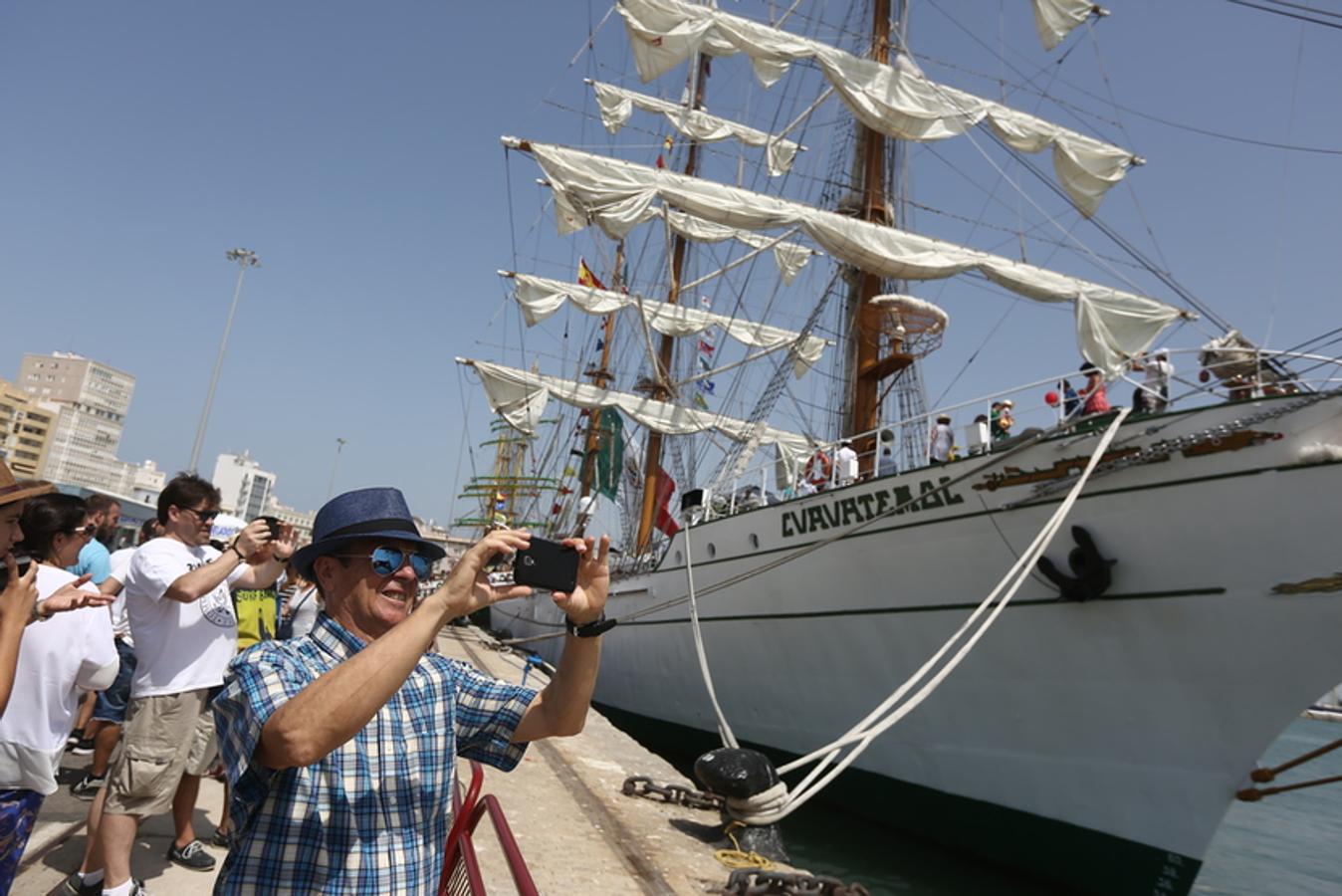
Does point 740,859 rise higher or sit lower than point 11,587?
lower

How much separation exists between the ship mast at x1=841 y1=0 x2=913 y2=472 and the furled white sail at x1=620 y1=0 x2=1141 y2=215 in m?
0.97

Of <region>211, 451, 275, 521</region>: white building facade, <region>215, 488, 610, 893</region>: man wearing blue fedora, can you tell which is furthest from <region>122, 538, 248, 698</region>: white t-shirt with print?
<region>211, 451, 275, 521</region>: white building facade

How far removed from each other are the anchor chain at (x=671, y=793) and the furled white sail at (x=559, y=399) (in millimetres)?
16275

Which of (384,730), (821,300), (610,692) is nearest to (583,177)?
(821,300)

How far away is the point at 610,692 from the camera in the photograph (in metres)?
14.9

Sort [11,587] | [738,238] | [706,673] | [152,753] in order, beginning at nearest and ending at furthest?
1. [11,587]
2. [152,753]
3. [706,673]
4. [738,238]

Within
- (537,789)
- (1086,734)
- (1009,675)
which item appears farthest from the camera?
(1009,675)

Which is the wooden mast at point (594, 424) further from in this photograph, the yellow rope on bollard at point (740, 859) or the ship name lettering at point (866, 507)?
the yellow rope on bollard at point (740, 859)

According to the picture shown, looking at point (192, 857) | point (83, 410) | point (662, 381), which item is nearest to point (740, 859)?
point (192, 857)

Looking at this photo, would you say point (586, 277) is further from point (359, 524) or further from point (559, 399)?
point (359, 524)

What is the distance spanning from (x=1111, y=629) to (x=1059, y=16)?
15287 millimetres

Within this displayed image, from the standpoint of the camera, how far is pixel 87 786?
4.47 meters

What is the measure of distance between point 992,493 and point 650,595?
24.2ft

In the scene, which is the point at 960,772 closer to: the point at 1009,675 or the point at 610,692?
the point at 1009,675
